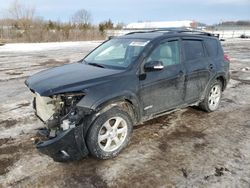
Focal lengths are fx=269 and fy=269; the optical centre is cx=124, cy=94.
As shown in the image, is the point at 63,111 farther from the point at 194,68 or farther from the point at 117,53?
the point at 194,68

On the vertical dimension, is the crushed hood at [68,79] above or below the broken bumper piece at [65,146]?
above

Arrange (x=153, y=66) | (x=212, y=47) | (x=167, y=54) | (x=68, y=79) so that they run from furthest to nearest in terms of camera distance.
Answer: (x=212, y=47), (x=167, y=54), (x=153, y=66), (x=68, y=79)

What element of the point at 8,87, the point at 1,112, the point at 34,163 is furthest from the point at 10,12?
the point at 34,163

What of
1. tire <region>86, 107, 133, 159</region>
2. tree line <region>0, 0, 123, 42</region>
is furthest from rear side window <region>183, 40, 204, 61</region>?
tree line <region>0, 0, 123, 42</region>

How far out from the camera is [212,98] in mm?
5824

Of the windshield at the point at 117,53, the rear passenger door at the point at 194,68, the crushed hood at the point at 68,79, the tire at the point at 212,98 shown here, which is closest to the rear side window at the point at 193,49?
the rear passenger door at the point at 194,68

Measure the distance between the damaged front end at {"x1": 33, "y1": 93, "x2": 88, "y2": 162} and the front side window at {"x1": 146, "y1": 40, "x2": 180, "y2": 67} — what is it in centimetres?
148

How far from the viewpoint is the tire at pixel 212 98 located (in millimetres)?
5609

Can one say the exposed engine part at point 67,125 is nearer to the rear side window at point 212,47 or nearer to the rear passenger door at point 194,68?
the rear passenger door at point 194,68

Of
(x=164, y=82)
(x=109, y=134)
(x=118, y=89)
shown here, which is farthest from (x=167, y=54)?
(x=109, y=134)

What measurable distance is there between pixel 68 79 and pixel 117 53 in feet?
4.17

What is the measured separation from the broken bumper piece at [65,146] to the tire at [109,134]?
159 mm

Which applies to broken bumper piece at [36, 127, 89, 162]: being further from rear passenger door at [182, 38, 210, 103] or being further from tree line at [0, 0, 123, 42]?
tree line at [0, 0, 123, 42]

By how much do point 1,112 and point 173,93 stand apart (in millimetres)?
3661
